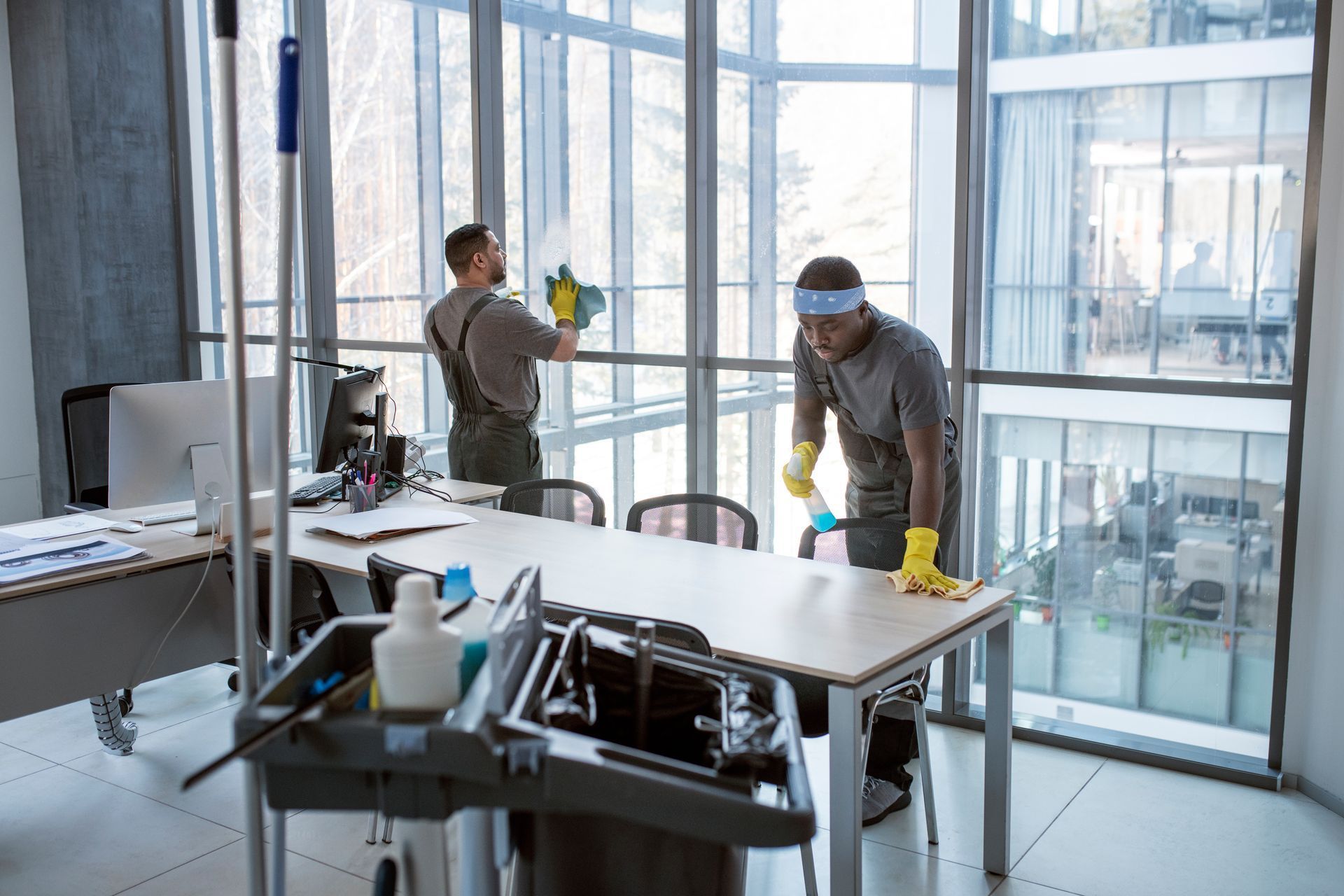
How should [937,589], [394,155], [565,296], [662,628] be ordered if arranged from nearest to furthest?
1. [662,628]
2. [937,589]
3. [565,296]
4. [394,155]

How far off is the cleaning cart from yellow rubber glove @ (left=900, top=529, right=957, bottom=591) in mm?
1400

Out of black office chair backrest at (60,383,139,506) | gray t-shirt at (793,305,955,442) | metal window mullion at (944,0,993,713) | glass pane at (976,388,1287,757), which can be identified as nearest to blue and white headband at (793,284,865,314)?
gray t-shirt at (793,305,955,442)

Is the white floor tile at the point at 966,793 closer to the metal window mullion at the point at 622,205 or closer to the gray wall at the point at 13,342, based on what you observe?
the metal window mullion at the point at 622,205

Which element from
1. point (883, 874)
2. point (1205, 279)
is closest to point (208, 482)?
point (883, 874)

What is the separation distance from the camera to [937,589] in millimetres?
2627

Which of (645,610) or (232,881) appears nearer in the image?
(645,610)

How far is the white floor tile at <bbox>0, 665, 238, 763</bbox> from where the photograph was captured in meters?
3.60

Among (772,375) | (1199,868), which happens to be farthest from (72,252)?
(1199,868)

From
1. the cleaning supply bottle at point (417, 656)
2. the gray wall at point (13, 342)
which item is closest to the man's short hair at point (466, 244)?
the cleaning supply bottle at point (417, 656)

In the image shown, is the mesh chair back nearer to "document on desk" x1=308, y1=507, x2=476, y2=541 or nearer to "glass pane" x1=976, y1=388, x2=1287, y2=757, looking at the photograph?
"glass pane" x1=976, y1=388, x2=1287, y2=757

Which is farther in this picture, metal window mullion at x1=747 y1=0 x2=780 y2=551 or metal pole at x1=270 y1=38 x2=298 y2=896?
metal window mullion at x1=747 y1=0 x2=780 y2=551

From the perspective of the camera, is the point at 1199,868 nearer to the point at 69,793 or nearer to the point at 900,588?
the point at 900,588

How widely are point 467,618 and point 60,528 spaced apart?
8.22 feet

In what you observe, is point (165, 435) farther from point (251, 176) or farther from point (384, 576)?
point (251, 176)
